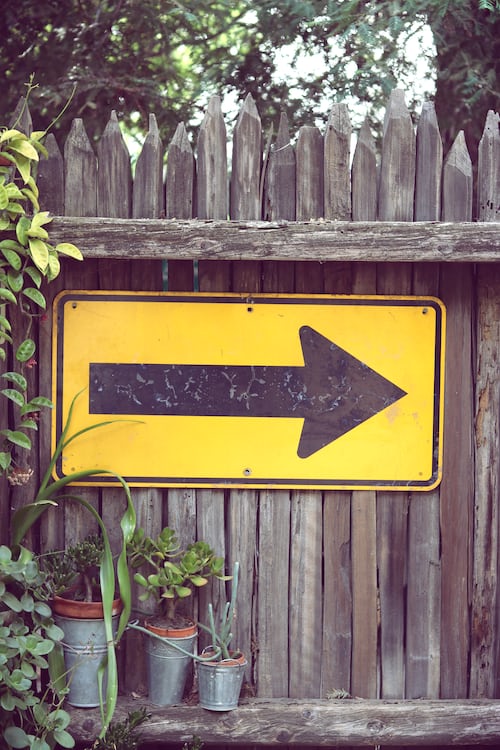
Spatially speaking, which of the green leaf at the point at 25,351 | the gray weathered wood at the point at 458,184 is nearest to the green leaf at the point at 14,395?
the green leaf at the point at 25,351

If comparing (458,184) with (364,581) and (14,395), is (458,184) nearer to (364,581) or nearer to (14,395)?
(364,581)

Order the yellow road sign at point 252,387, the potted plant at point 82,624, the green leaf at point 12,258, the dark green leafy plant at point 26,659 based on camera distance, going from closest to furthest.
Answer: the dark green leafy plant at point 26,659 → the green leaf at point 12,258 → the potted plant at point 82,624 → the yellow road sign at point 252,387

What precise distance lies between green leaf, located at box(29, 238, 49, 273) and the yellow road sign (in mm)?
294

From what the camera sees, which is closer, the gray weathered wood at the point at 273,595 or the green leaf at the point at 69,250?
the green leaf at the point at 69,250

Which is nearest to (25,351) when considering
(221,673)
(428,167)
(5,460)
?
(5,460)

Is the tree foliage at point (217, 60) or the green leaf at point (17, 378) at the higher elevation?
the tree foliage at point (217, 60)

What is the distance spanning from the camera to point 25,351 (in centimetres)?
267

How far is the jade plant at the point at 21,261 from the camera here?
2.57 meters

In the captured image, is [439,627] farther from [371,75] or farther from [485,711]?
[371,75]

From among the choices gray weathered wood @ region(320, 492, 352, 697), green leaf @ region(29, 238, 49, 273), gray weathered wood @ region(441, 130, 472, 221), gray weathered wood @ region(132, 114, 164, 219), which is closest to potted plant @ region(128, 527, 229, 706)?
gray weathered wood @ region(320, 492, 352, 697)

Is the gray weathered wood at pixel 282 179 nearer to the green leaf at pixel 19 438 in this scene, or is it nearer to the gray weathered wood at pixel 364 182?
the gray weathered wood at pixel 364 182

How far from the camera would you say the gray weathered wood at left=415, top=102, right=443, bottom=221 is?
9.12 feet

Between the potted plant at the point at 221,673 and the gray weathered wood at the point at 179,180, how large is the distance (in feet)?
4.46

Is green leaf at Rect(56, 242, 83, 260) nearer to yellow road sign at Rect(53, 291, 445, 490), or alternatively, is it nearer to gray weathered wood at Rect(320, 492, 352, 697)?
yellow road sign at Rect(53, 291, 445, 490)
